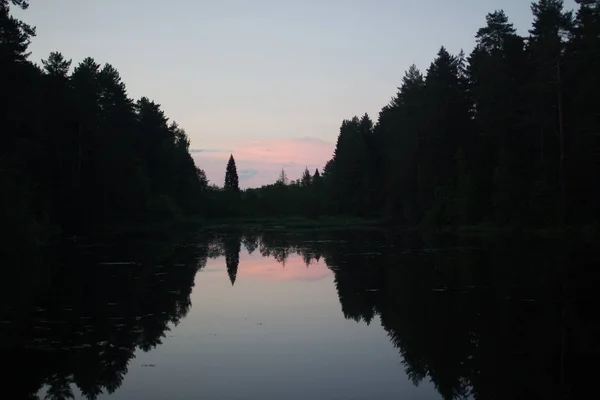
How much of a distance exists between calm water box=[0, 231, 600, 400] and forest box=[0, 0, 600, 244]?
1641 centimetres

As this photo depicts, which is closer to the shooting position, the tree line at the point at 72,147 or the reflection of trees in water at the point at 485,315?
the reflection of trees in water at the point at 485,315

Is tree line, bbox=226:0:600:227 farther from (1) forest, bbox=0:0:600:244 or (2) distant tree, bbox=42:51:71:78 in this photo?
(2) distant tree, bbox=42:51:71:78

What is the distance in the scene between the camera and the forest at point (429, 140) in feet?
135

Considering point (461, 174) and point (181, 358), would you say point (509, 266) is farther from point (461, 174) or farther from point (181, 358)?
point (461, 174)

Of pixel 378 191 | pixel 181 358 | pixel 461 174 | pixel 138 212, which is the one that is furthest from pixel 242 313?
pixel 378 191

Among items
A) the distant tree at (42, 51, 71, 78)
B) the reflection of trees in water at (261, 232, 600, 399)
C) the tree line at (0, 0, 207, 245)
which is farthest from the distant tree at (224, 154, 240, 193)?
the reflection of trees in water at (261, 232, 600, 399)

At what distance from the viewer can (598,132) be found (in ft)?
135

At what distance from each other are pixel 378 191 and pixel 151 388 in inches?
Answer: 3543

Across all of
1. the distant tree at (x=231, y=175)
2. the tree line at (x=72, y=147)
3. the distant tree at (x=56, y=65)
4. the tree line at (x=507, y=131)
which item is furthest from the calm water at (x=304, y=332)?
the distant tree at (x=231, y=175)

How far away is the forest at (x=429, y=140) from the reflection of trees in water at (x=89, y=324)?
12.8 m

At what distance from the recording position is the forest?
4106cm

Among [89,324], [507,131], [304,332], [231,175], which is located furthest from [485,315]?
[231,175]

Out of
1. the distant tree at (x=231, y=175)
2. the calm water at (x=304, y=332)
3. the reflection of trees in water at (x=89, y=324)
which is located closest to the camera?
the calm water at (x=304, y=332)

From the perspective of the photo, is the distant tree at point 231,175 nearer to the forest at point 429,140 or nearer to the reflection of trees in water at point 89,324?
the forest at point 429,140
